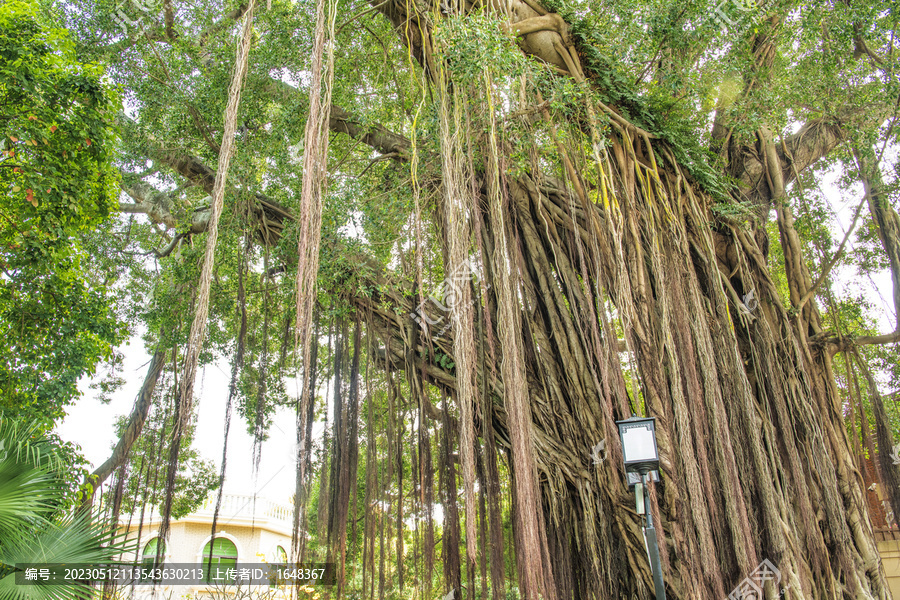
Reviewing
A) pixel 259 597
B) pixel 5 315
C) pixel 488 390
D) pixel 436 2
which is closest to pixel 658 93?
pixel 436 2

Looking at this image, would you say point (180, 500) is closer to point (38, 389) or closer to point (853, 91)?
point (38, 389)

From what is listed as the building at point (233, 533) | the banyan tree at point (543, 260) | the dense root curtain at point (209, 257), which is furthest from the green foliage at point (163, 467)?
the building at point (233, 533)

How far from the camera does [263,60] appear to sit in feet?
12.7

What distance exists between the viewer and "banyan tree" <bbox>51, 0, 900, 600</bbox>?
8.51 ft

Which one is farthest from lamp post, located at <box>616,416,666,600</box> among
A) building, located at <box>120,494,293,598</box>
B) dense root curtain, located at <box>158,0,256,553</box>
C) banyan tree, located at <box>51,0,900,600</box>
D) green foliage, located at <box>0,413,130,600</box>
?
building, located at <box>120,494,293,598</box>

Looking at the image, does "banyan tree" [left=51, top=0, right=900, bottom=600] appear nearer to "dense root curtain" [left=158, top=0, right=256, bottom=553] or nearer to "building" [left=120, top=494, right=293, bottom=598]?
"dense root curtain" [left=158, top=0, right=256, bottom=553]

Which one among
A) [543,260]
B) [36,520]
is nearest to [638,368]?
[543,260]

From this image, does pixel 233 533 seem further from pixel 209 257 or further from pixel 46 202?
pixel 209 257

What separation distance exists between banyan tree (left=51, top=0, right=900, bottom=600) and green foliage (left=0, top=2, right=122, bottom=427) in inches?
24.8

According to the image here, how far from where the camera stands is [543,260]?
3395 mm

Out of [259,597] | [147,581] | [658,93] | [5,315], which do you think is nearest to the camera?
[5,315]

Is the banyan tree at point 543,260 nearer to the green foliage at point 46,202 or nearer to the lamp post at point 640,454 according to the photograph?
the lamp post at point 640,454

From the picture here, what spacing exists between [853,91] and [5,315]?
5178 millimetres

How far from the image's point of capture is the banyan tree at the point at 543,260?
2.59 meters
